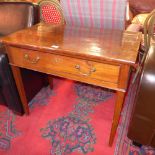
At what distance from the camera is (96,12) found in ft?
4.09

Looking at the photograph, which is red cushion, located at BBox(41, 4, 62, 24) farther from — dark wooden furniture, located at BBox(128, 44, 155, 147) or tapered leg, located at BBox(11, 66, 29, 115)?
dark wooden furniture, located at BBox(128, 44, 155, 147)

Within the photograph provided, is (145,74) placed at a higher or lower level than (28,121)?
higher

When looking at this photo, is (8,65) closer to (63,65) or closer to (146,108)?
(63,65)

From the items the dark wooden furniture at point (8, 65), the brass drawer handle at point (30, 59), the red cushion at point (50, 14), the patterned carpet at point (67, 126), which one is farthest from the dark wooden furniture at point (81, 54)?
the red cushion at point (50, 14)

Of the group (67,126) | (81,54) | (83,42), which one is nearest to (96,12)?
(83,42)

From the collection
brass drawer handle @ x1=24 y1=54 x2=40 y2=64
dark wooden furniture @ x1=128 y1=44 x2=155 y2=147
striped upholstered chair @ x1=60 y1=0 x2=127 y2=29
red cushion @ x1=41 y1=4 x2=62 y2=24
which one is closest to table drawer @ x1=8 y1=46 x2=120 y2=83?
brass drawer handle @ x1=24 y1=54 x2=40 y2=64

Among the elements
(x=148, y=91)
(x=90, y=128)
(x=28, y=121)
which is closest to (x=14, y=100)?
(x=28, y=121)

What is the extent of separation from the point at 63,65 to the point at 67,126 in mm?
658

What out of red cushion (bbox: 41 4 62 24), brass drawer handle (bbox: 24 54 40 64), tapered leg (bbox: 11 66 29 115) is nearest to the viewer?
brass drawer handle (bbox: 24 54 40 64)

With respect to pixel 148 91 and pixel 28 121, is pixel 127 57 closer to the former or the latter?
pixel 148 91

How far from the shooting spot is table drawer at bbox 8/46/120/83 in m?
0.88

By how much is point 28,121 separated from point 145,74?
3.56 feet

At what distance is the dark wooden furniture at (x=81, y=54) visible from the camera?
0.85 metres

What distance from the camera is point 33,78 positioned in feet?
4.99
